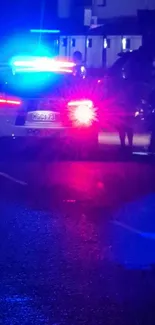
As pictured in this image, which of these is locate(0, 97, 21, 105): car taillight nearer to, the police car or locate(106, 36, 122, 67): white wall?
the police car

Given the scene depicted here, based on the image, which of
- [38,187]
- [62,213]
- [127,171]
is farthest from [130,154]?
[62,213]

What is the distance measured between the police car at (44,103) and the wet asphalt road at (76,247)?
30.6 inches

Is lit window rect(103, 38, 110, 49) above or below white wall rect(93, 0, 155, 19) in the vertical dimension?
below

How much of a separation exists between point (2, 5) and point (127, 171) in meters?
55.0

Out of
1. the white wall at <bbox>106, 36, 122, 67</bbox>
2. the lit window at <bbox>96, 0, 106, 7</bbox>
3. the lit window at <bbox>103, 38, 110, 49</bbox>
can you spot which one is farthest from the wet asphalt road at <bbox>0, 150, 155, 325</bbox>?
the lit window at <bbox>96, 0, 106, 7</bbox>

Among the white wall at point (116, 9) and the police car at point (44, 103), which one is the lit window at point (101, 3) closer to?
the white wall at point (116, 9)

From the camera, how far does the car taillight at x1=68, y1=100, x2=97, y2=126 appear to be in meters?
14.5

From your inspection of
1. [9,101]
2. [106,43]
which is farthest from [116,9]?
[9,101]

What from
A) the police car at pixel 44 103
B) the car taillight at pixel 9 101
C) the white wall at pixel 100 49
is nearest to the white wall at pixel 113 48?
the white wall at pixel 100 49

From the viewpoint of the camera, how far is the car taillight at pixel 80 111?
573 inches

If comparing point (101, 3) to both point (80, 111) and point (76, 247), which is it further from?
point (76, 247)

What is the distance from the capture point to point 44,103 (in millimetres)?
14383

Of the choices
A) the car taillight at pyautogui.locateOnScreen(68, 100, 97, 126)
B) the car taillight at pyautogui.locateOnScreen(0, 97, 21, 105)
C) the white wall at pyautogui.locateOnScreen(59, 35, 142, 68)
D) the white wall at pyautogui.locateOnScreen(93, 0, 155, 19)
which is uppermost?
the car taillight at pyautogui.locateOnScreen(0, 97, 21, 105)

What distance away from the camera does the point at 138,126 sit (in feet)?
75.6
